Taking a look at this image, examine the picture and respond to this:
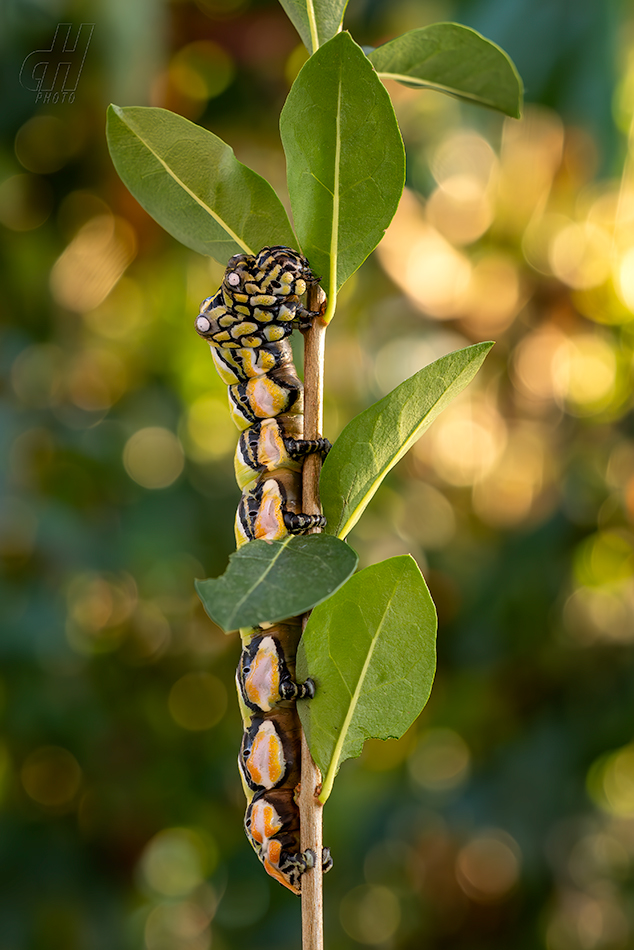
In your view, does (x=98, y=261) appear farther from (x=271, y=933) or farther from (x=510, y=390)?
(x=271, y=933)

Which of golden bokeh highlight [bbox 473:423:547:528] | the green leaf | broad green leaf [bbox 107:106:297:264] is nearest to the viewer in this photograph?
the green leaf

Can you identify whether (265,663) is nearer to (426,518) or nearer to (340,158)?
(340,158)

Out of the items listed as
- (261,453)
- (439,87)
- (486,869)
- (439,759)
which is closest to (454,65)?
(439,87)

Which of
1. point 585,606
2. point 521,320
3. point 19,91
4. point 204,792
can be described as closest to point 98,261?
point 19,91

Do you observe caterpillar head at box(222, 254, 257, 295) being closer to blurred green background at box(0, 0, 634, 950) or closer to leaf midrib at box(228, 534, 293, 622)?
leaf midrib at box(228, 534, 293, 622)

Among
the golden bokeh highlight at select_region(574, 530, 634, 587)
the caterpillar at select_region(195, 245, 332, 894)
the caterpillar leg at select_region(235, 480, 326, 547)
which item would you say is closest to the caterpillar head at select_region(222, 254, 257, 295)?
the caterpillar at select_region(195, 245, 332, 894)

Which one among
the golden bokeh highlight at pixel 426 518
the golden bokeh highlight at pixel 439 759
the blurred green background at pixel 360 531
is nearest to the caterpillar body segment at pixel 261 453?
the blurred green background at pixel 360 531
